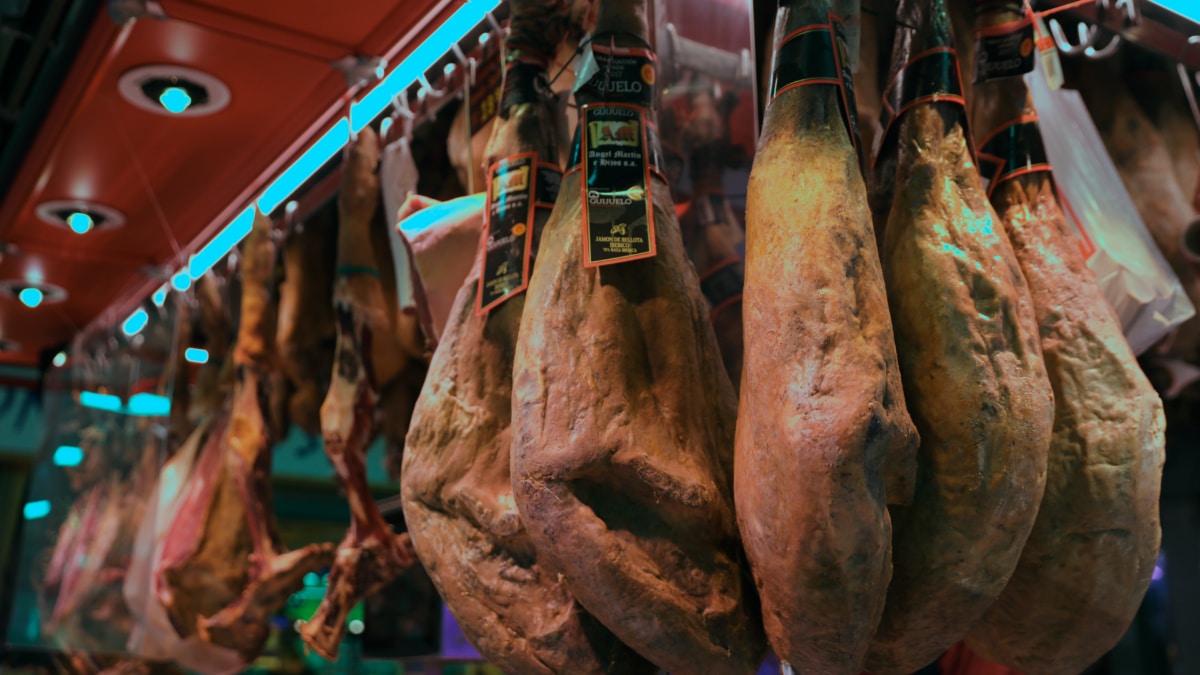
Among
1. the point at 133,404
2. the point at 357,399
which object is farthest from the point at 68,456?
the point at 357,399

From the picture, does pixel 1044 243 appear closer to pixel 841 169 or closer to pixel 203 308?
pixel 841 169

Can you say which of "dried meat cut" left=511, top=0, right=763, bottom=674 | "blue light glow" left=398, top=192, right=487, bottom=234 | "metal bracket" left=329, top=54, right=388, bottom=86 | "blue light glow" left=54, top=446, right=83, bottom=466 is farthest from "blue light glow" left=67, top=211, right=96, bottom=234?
"dried meat cut" left=511, top=0, right=763, bottom=674

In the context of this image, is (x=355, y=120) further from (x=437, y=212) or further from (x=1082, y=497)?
(x=1082, y=497)

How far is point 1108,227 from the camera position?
1.72 meters

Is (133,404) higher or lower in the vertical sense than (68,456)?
higher

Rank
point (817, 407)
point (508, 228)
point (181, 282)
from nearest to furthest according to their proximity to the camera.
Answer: point (817, 407)
point (508, 228)
point (181, 282)

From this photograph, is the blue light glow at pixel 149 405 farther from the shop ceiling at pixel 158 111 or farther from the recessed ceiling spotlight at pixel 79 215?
the recessed ceiling spotlight at pixel 79 215

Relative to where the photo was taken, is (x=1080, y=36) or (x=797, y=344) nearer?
(x=797, y=344)

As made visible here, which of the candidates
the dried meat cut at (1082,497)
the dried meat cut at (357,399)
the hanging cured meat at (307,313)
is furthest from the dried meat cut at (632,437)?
the hanging cured meat at (307,313)

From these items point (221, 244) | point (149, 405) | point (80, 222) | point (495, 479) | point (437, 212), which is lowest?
point (495, 479)

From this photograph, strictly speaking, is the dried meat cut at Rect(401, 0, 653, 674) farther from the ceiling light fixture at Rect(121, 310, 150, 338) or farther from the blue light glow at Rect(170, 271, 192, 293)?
the ceiling light fixture at Rect(121, 310, 150, 338)

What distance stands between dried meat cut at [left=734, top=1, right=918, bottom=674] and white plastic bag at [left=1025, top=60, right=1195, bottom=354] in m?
0.84

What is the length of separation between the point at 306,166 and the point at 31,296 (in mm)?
2098

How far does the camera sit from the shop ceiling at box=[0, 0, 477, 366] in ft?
7.10
